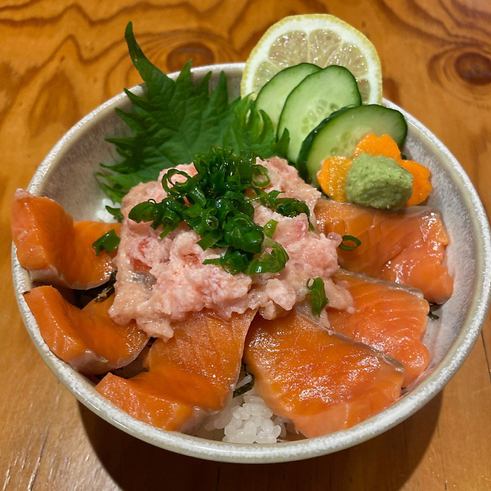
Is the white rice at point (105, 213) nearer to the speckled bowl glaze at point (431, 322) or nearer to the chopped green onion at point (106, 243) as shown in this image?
the speckled bowl glaze at point (431, 322)

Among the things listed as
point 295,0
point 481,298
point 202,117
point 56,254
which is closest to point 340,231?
point 481,298

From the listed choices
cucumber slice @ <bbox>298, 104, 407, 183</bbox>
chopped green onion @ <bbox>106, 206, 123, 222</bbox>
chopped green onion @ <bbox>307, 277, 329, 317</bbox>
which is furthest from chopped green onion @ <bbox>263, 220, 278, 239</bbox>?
chopped green onion @ <bbox>106, 206, 123, 222</bbox>

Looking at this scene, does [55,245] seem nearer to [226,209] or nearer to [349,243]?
[226,209]

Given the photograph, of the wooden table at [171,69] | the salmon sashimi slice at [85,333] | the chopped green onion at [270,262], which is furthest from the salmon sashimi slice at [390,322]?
the salmon sashimi slice at [85,333]

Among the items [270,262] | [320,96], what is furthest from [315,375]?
[320,96]

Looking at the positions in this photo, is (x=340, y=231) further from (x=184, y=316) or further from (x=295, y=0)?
(x=295, y=0)
